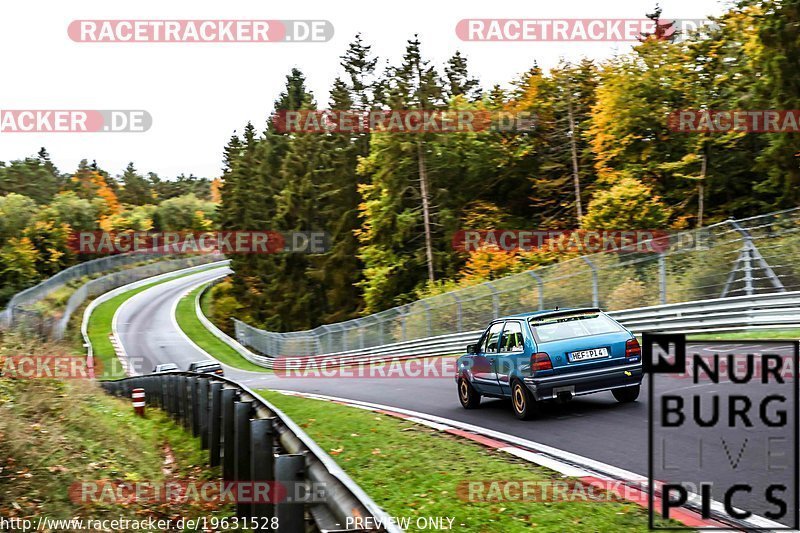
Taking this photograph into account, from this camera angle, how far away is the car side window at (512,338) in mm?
11445

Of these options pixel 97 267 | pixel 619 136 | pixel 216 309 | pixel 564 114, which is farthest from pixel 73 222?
pixel 619 136

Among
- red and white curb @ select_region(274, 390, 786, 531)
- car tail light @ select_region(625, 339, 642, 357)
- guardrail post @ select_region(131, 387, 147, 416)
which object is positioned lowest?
guardrail post @ select_region(131, 387, 147, 416)

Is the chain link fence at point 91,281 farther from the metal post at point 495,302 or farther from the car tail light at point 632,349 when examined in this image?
the car tail light at point 632,349

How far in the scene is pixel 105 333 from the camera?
56.5m

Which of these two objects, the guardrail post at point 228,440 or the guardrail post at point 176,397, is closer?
the guardrail post at point 228,440

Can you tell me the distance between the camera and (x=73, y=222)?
80938mm

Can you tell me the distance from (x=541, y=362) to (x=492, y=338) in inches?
74.5

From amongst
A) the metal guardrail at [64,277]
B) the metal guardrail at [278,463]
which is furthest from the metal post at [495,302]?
the metal guardrail at [64,277]

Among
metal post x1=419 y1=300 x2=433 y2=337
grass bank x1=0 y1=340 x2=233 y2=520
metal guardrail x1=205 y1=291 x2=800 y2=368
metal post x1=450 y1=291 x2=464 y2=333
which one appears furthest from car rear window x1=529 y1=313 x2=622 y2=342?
metal post x1=419 y1=300 x2=433 y2=337

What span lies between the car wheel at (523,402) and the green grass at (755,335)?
18.3 feet

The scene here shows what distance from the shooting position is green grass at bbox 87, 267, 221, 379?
147 feet

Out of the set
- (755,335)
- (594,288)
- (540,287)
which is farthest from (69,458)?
(540,287)

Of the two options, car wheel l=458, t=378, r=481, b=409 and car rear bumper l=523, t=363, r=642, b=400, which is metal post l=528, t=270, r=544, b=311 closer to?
car wheel l=458, t=378, r=481, b=409

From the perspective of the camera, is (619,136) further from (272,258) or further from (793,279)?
(272,258)
